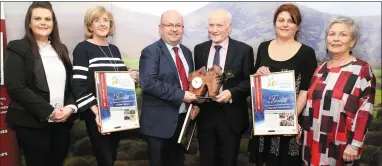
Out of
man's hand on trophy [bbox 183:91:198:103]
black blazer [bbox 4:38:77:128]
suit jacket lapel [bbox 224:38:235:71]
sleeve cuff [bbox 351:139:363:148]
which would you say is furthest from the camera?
suit jacket lapel [bbox 224:38:235:71]

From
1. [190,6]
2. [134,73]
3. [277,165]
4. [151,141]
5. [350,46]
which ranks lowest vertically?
[277,165]

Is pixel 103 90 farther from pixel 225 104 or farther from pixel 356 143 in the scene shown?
pixel 356 143

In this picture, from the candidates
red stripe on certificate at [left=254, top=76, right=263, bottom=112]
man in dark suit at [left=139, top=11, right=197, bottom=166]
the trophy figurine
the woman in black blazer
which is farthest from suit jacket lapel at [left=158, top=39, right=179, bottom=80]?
the woman in black blazer

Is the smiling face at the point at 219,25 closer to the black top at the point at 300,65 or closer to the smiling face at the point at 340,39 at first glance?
the black top at the point at 300,65

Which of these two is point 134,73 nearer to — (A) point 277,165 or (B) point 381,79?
(A) point 277,165

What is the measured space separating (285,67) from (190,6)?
1.41 metres

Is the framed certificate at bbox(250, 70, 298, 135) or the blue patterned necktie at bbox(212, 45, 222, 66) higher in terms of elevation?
the blue patterned necktie at bbox(212, 45, 222, 66)

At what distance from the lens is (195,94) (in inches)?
94.9

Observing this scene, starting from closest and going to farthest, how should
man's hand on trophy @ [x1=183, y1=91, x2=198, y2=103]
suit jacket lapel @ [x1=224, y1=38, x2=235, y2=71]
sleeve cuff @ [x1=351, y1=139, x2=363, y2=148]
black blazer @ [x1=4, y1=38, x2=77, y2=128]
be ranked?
sleeve cuff @ [x1=351, y1=139, x2=363, y2=148], black blazer @ [x1=4, y1=38, x2=77, y2=128], man's hand on trophy @ [x1=183, y1=91, x2=198, y2=103], suit jacket lapel @ [x1=224, y1=38, x2=235, y2=71]

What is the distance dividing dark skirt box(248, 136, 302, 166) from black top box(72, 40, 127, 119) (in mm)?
1338

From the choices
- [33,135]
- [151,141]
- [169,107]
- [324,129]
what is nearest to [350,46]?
[324,129]

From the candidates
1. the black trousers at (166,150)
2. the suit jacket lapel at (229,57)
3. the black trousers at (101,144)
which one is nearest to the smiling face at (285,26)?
the suit jacket lapel at (229,57)

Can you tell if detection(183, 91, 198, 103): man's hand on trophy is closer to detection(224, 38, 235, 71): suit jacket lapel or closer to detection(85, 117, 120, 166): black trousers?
detection(224, 38, 235, 71): suit jacket lapel

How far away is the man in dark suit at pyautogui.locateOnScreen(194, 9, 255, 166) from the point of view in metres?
2.51
